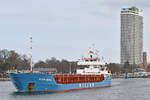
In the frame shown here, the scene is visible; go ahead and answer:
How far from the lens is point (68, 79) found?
71.5 metres

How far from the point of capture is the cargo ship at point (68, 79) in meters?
63.1

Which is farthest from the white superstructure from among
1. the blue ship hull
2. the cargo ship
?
the blue ship hull

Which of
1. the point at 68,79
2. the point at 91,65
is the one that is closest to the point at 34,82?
the point at 68,79

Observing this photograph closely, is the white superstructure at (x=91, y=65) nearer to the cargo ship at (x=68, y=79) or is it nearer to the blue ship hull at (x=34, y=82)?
the cargo ship at (x=68, y=79)

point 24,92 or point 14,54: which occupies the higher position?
point 14,54

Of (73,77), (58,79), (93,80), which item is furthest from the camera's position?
(93,80)

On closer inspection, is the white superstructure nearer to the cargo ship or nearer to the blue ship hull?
the cargo ship

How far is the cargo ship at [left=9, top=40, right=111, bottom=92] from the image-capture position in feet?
207

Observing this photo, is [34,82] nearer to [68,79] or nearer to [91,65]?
[68,79]

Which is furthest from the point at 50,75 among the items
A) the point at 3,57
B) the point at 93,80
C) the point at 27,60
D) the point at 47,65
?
the point at 47,65

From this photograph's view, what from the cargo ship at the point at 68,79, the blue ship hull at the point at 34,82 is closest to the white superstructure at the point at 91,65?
the cargo ship at the point at 68,79

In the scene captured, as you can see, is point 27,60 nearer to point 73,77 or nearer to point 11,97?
point 73,77

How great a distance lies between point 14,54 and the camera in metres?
151

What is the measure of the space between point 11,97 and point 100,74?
30.6 metres
